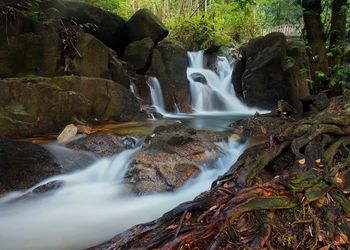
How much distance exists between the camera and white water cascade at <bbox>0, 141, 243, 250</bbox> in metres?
4.21

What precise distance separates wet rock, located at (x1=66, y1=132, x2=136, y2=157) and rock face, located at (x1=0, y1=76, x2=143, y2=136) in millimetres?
1409

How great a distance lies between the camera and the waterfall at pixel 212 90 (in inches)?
Result: 533

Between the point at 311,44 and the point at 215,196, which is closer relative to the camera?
the point at 215,196

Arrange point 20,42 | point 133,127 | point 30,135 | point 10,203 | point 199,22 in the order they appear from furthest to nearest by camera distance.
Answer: point 199,22
point 20,42
point 133,127
point 30,135
point 10,203

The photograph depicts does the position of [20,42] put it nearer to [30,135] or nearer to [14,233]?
[30,135]

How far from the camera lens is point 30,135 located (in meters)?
7.71

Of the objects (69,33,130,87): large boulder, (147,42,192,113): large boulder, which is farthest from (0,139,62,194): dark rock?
(147,42,192,113): large boulder

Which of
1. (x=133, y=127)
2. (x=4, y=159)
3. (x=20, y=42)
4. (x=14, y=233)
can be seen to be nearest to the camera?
(x=14, y=233)

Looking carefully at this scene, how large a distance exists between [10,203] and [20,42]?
5.59 metres

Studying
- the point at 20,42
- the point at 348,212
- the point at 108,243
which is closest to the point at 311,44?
the point at 348,212

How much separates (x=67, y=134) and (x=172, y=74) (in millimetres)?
6230

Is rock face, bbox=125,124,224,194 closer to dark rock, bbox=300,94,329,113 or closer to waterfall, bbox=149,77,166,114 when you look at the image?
dark rock, bbox=300,94,329,113

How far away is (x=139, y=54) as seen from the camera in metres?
12.7

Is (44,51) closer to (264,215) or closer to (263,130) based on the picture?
(263,130)
